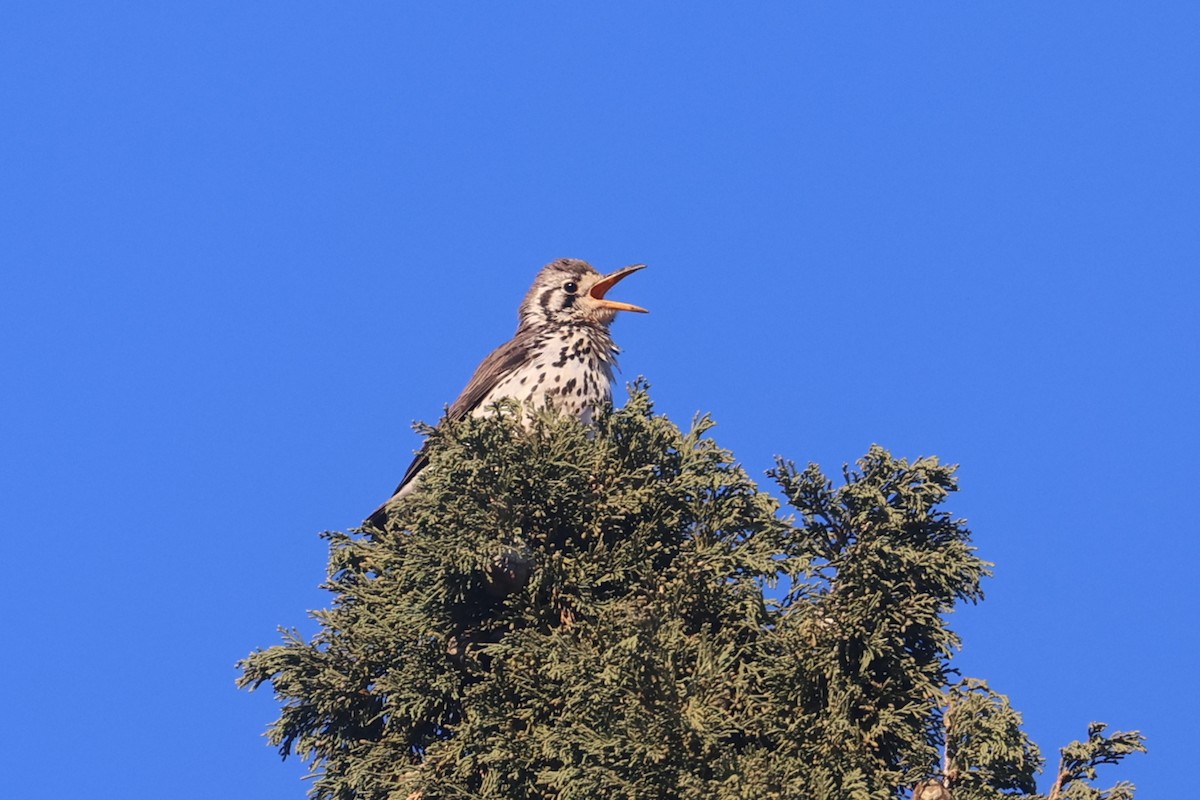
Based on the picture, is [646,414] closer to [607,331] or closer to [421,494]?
[421,494]

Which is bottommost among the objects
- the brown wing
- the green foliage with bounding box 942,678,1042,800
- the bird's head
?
the green foliage with bounding box 942,678,1042,800

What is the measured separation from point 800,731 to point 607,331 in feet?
17.0

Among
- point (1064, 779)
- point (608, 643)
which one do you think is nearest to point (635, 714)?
point (608, 643)

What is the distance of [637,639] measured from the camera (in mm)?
5617

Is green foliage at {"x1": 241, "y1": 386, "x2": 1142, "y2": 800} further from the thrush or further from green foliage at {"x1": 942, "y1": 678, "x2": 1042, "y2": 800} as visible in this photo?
the thrush

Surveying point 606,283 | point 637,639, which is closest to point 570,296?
point 606,283

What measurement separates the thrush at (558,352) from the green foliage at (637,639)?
7.49 ft

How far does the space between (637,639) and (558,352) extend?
466 cm

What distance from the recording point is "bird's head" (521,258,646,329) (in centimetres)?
1079

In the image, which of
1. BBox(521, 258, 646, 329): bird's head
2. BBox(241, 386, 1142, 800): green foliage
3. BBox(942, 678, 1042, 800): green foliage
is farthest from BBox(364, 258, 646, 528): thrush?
BBox(942, 678, 1042, 800): green foliage

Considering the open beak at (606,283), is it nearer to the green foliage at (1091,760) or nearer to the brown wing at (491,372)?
the brown wing at (491,372)

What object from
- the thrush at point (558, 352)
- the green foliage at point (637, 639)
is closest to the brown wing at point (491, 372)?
the thrush at point (558, 352)

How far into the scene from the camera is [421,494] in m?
6.80

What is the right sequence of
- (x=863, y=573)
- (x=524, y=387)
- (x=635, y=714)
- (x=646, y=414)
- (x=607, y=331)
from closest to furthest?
(x=635, y=714), (x=863, y=573), (x=646, y=414), (x=524, y=387), (x=607, y=331)
